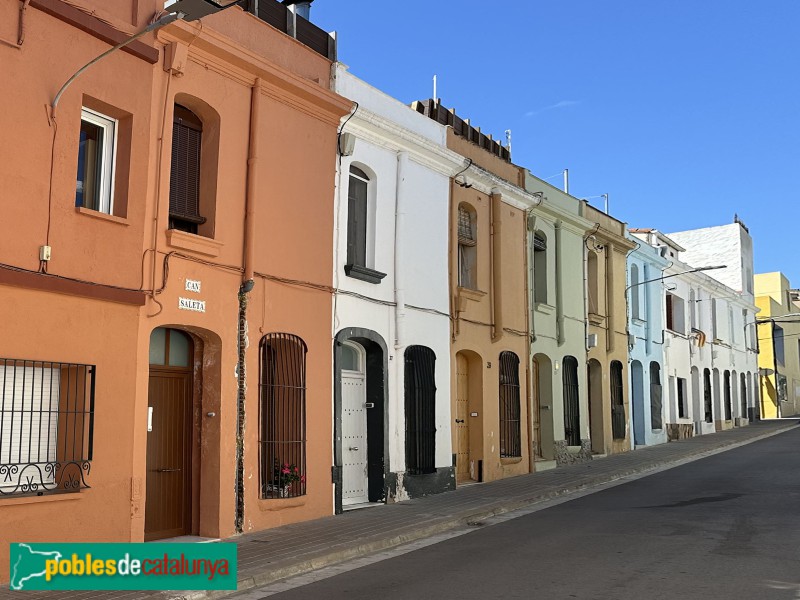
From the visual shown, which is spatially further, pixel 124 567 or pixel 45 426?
pixel 45 426

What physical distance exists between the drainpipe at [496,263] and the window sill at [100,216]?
10.2 meters

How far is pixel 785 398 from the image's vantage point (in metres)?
55.4

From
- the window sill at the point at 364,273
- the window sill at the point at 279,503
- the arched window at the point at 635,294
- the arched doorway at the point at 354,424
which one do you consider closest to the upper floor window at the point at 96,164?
the window sill at the point at 279,503

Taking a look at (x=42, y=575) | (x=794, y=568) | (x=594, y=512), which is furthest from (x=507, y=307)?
(x=42, y=575)

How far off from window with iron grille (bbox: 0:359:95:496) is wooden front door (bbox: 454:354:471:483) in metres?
9.60

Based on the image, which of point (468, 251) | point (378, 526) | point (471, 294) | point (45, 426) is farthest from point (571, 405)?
point (45, 426)

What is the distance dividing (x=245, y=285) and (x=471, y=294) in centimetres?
706

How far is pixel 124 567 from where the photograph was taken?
7.55 metres

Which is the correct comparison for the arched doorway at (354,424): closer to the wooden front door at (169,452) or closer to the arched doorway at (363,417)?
the arched doorway at (363,417)

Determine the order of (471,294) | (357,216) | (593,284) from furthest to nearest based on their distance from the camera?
1. (593,284)
2. (471,294)
3. (357,216)

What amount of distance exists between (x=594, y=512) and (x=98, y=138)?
927 centimetres

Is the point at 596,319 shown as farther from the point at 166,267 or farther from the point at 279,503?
the point at 166,267

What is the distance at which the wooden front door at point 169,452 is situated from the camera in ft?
35.6

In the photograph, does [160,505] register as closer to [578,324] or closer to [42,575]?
[42,575]
